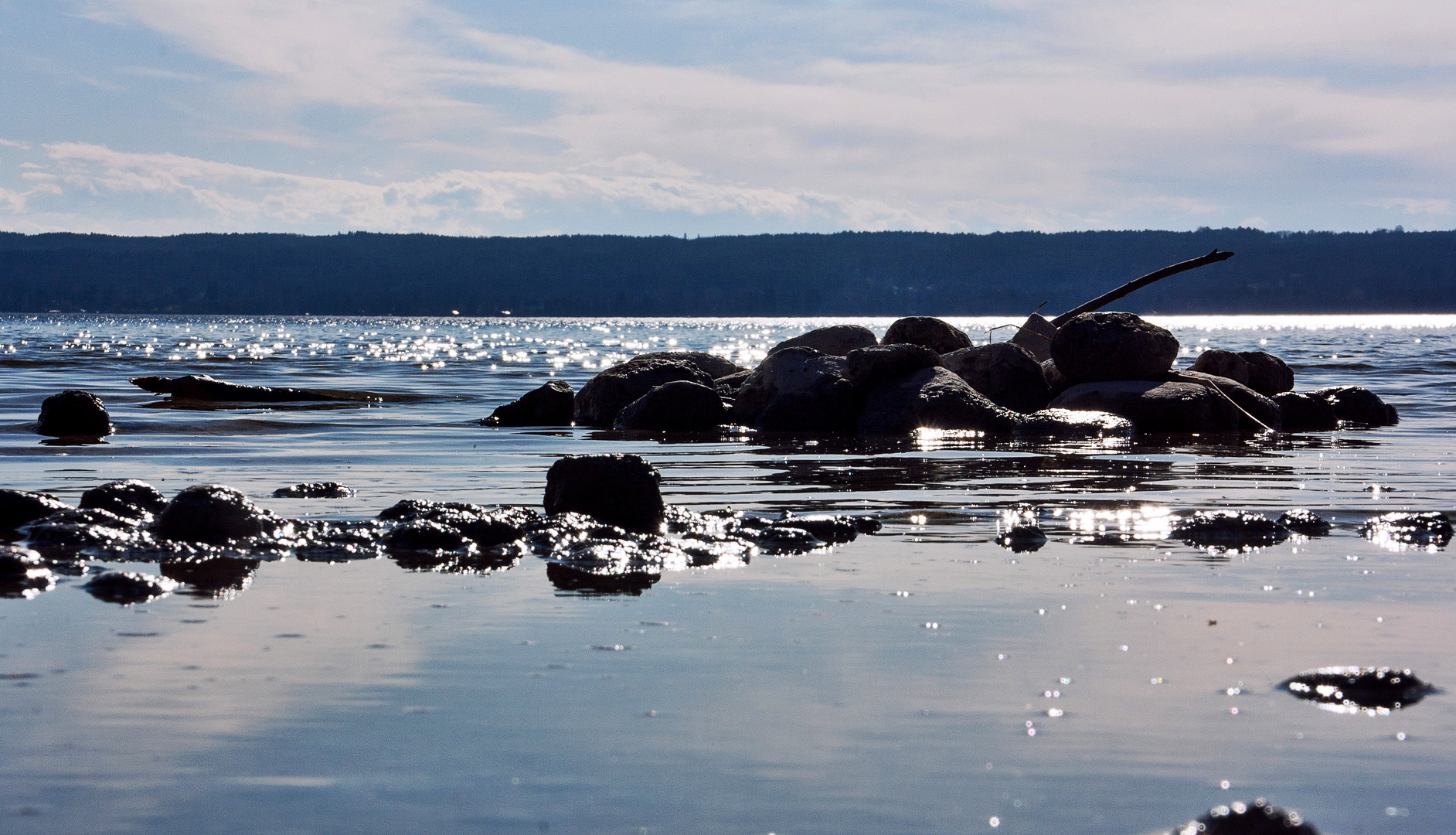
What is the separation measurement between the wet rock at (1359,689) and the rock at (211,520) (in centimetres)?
470

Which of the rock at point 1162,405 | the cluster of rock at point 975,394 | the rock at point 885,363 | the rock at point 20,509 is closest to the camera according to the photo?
the rock at point 20,509

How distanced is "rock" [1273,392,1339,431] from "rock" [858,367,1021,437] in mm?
4008

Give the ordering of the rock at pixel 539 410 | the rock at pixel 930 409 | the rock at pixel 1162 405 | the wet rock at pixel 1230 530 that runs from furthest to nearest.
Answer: the rock at pixel 539 410 < the rock at pixel 1162 405 < the rock at pixel 930 409 < the wet rock at pixel 1230 530

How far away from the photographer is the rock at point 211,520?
6.44 m

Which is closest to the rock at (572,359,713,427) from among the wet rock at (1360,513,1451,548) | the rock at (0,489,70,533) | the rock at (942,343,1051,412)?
the rock at (942,343,1051,412)

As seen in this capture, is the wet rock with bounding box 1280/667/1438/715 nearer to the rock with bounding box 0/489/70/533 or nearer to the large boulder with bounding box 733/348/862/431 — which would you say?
the rock with bounding box 0/489/70/533

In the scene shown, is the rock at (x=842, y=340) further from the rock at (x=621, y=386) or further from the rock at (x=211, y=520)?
the rock at (x=211, y=520)

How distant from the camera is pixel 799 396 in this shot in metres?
15.6

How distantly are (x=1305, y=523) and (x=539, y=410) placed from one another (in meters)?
11.1

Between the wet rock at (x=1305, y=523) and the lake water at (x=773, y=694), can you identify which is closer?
the lake water at (x=773, y=694)

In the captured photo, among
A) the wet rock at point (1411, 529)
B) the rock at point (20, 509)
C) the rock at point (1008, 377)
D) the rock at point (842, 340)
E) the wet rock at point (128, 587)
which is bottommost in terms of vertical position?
the wet rock at point (1411, 529)

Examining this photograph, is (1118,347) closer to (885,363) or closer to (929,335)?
(885,363)

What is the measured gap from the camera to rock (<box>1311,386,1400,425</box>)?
16.8m

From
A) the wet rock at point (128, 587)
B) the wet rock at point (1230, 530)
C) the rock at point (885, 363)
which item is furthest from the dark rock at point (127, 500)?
the rock at point (885, 363)
